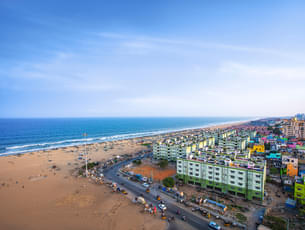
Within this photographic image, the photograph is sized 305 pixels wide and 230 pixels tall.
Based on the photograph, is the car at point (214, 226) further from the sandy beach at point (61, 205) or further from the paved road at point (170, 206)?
the sandy beach at point (61, 205)

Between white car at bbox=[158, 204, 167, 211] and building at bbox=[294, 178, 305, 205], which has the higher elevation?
building at bbox=[294, 178, 305, 205]

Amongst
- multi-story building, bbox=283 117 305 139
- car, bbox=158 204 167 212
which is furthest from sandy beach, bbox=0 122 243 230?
multi-story building, bbox=283 117 305 139

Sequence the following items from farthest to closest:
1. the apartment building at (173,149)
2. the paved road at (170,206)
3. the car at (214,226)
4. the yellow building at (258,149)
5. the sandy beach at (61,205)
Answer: the yellow building at (258,149) → the apartment building at (173,149) → the sandy beach at (61,205) → the paved road at (170,206) → the car at (214,226)

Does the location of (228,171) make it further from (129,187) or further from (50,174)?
(50,174)

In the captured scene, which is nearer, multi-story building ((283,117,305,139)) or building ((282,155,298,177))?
building ((282,155,298,177))

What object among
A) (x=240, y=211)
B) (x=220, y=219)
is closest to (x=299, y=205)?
(x=240, y=211)

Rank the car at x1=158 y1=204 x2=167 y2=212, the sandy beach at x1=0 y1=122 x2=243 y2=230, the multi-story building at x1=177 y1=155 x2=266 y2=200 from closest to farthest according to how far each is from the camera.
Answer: the sandy beach at x1=0 y1=122 x2=243 y2=230 < the car at x1=158 y1=204 x2=167 y2=212 < the multi-story building at x1=177 y1=155 x2=266 y2=200

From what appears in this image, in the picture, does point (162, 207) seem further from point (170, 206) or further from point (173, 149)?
point (173, 149)

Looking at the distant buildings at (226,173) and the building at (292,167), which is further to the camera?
the building at (292,167)

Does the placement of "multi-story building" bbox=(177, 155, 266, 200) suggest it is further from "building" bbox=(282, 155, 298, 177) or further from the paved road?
"building" bbox=(282, 155, 298, 177)

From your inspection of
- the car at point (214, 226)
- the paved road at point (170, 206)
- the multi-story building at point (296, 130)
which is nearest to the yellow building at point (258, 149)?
the paved road at point (170, 206)
